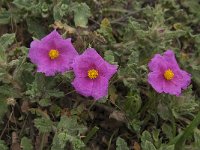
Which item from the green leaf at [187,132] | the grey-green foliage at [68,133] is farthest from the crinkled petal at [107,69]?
the green leaf at [187,132]

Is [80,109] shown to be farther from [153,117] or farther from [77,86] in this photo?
[153,117]

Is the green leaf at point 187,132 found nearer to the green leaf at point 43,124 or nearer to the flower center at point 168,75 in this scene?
the flower center at point 168,75

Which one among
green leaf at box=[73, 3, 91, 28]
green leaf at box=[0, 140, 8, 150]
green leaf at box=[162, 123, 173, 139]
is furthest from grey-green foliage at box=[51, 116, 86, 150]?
green leaf at box=[73, 3, 91, 28]

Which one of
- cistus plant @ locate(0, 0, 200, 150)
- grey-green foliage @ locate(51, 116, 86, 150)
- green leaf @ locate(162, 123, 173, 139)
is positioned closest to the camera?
grey-green foliage @ locate(51, 116, 86, 150)

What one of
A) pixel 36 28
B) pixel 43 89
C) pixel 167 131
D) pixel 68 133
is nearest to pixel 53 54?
pixel 43 89

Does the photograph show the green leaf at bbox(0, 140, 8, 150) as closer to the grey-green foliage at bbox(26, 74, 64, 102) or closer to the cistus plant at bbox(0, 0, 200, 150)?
the cistus plant at bbox(0, 0, 200, 150)

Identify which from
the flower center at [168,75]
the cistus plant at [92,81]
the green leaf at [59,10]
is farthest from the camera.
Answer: the green leaf at [59,10]
